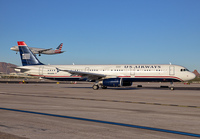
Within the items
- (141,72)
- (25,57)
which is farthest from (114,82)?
(25,57)

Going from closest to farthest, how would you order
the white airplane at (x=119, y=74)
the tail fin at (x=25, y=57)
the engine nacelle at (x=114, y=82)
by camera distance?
the engine nacelle at (x=114, y=82)
the white airplane at (x=119, y=74)
the tail fin at (x=25, y=57)

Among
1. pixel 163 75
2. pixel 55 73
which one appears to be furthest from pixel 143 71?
pixel 55 73

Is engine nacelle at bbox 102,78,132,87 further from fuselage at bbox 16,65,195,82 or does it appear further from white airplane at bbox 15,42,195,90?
fuselage at bbox 16,65,195,82

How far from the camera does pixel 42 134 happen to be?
8711 mm

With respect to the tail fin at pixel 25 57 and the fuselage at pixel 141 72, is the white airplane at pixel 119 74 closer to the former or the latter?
the fuselage at pixel 141 72

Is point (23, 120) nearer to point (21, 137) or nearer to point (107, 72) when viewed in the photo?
point (21, 137)

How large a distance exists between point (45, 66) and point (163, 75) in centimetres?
2137

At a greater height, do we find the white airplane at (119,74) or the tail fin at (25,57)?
the tail fin at (25,57)

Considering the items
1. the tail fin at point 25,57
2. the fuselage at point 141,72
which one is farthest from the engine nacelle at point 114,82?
the tail fin at point 25,57

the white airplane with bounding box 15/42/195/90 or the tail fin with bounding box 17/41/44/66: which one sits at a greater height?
the tail fin with bounding box 17/41/44/66

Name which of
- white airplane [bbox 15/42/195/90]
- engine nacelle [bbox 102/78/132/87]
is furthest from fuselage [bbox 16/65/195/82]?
engine nacelle [bbox 102/78/132/87]

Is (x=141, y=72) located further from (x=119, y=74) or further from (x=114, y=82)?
(x=114, y=82)

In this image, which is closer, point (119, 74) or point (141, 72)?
point (141, 72)

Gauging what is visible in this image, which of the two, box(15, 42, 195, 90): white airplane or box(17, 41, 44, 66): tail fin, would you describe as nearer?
box(15, 42, 195, 90): white airplane
